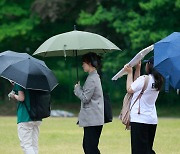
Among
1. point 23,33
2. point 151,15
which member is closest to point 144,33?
point 151,15

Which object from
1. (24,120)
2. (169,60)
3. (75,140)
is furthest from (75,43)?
(75,140)

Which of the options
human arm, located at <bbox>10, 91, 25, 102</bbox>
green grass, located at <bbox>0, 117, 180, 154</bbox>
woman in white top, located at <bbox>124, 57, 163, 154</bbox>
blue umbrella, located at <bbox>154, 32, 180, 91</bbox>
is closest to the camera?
blue umbrella, located at <bbox>154, 32, 180, 91</bbox>

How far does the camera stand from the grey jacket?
10.8 m

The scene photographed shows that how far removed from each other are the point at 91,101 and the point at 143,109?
925mm

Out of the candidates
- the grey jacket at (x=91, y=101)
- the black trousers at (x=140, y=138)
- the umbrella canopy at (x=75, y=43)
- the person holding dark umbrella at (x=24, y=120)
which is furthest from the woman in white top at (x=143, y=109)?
the person holding dark umbrella at (x=24, y=120)

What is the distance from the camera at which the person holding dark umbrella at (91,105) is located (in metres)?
10.8

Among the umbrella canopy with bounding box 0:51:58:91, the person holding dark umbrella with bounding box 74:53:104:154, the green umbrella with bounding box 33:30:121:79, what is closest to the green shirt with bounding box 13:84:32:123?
the umbrella canopy with bounding box 0:51:58:91

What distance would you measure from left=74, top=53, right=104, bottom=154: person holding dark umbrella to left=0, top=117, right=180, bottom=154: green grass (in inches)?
133

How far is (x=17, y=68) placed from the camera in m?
11.3

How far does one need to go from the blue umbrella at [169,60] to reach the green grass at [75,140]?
15.4 ft

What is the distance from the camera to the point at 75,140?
16.9 m

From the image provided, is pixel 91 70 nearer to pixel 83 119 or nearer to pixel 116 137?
pixel 83 119

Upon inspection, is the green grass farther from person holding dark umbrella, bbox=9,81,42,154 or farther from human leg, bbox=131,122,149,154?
human leg, bbox=131,122,149,154

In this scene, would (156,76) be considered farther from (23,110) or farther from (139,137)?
(23,110)
